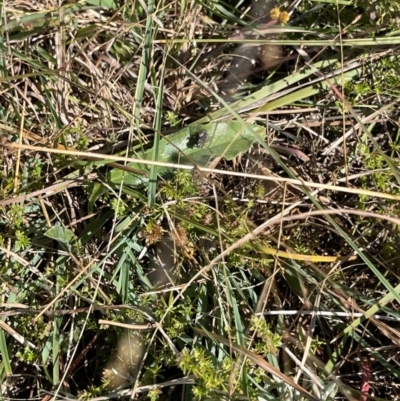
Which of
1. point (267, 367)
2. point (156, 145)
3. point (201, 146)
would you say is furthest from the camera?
point (201, 146)

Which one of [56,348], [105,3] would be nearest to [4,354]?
[56,348]

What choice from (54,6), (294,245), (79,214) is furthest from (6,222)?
(294,245)

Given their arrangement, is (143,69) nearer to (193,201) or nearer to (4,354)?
(193,201)

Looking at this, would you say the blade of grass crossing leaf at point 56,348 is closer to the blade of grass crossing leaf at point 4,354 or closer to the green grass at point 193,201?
the green grass at point 193,201

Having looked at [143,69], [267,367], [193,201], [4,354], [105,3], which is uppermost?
[105,3]

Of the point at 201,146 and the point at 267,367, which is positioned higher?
the point at 201,146

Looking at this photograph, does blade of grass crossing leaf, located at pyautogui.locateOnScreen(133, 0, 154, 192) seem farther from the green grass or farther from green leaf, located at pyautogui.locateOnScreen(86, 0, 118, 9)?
green leaf, located at pyautogui.locateOnScreen(86, 0, 118, 9)

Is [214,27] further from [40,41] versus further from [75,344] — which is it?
[75,344]

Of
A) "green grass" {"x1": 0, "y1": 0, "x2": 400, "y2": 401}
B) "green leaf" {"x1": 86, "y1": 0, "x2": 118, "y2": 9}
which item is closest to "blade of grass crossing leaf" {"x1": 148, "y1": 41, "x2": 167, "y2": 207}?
"green grass" {"x1": 0, "y1": 0, "x2": 400, "y2": 401}
